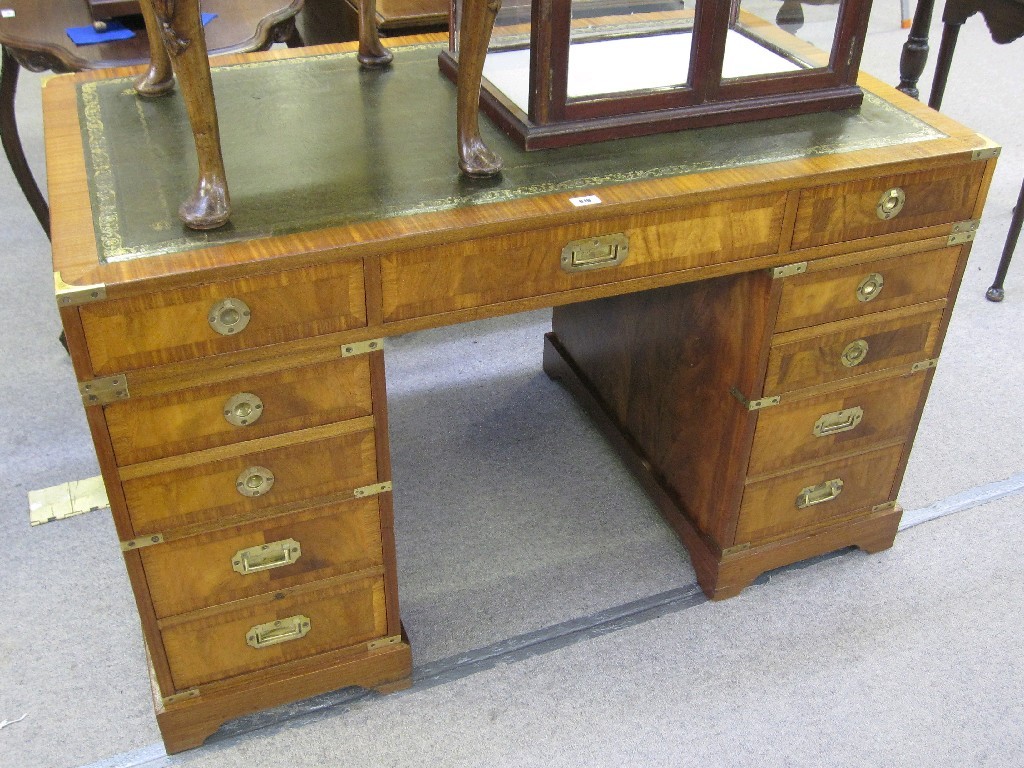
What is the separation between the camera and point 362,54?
1642 millimetres

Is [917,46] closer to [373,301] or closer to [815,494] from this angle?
[815,494]

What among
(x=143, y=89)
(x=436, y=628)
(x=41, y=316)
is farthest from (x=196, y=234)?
(x=41, y=316)

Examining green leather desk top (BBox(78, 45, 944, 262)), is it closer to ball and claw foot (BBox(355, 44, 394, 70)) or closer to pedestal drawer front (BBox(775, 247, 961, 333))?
ball and claw foot (BBox(355, 44, 394, 70))

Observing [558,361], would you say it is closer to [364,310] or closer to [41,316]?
[364,310]

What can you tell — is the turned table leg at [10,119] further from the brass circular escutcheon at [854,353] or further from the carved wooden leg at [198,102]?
the brass circular escutcheon at [854,353]

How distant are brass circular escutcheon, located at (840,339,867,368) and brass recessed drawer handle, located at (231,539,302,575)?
0.87 meters

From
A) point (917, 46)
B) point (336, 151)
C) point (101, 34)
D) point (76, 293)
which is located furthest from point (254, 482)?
point (917, 46)

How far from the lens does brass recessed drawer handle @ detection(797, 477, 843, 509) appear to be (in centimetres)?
170

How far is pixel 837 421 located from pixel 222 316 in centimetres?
100

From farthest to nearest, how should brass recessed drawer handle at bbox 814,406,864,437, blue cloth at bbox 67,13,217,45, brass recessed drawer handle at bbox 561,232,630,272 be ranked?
blue cloth at bbox 67,13,217,45
brass recessed drawer handle at bbox 814,406,864,437
brass recessed drawer handle at bbox 561,232,630,272

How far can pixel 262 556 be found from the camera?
4.51ft

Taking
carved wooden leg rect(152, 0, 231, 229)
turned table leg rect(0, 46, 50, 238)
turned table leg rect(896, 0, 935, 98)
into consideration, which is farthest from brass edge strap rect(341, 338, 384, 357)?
turned table leg rect(896, 0, 935, 98)

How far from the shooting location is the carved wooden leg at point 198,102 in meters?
1.08

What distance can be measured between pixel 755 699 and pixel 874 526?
428 mm
